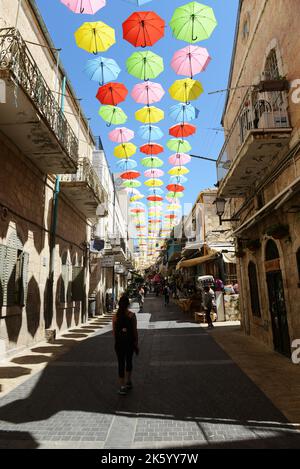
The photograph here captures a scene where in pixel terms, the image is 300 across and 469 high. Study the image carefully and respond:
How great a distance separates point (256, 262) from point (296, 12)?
694 centimetres

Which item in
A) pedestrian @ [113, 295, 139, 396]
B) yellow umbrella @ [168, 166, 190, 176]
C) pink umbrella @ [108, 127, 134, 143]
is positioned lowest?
pedestrian @ [113, 295, 139, 396]

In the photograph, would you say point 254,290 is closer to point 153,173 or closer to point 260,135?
point 260,135

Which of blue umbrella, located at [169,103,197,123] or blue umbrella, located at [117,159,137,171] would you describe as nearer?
blue umbrella, located at [169,103,197,123]

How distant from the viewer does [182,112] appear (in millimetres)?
12930

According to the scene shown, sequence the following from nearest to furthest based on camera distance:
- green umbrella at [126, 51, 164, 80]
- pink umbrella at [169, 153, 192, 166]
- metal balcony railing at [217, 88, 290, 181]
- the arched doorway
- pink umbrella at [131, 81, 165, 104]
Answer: metal balcony railing at [217, 88, 290, 181] → the arched doorway → green umbrella at [126, 51, 164, 80] → pink umbrella at [131, 81, 165, 104] → pink umbrella at [169, 153, 192, 166]

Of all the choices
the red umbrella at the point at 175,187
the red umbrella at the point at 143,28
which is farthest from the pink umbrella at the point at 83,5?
the red umbrella at the point at 175,187

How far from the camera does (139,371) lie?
6672 millimetres

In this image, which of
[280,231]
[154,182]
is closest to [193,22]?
[280,231]

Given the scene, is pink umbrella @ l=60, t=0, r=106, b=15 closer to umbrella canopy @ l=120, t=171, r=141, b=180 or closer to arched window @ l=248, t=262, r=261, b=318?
arched window @ l=248, t=262, r=261, b=318

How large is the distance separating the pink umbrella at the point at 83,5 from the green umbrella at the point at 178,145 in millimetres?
6920

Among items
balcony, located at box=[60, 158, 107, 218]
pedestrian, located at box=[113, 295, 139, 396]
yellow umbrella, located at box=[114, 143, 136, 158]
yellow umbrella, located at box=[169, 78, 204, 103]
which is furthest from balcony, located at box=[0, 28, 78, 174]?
pedestrian, located at box=[113, 295, 139, 396]

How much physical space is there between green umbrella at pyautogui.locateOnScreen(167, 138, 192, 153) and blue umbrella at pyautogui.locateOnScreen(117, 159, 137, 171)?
3.46 m

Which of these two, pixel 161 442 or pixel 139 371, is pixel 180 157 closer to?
pixel 139 371

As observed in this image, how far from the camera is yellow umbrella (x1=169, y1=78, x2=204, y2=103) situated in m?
10.5
